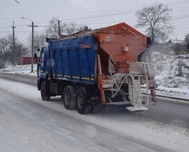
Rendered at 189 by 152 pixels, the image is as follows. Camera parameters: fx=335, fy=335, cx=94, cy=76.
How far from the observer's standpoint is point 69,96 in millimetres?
12805

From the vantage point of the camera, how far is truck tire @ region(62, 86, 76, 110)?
12.5 m

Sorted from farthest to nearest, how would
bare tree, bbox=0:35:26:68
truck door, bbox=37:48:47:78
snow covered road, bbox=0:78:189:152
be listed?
1. bare tree, bbox=0:35:26:68
2. truck door, bbox=37:48:47:78
3. snow covered road, bbox=0:78:189:152

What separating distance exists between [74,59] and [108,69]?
1556 mm

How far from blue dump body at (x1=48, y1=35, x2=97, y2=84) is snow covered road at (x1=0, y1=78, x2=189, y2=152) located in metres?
1.35

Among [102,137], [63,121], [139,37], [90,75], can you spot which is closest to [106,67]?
[90,75]

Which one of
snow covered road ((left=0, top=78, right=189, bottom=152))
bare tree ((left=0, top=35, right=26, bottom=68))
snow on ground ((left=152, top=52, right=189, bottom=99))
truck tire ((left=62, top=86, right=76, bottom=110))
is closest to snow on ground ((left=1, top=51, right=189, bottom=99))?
snow on ground ((left=152, top=52, right=189, bottom=99))

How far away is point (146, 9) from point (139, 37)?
6935 cm

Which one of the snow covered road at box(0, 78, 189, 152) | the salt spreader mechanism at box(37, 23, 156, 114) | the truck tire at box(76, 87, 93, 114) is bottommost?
the snow covered road at box(0, 78, 189, 152)

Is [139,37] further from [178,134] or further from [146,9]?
[146,9]

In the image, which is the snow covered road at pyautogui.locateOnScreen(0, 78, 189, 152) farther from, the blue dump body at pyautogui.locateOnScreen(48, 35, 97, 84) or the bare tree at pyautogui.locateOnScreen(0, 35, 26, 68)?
the bare tree at pyautogui.locateOnScreen(0, 35, 26, 68)

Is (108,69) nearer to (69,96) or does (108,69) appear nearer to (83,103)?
(83,103)

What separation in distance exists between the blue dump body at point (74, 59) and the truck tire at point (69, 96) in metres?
0.38

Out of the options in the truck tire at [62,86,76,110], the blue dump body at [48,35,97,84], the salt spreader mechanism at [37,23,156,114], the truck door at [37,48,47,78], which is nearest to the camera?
the salt spreader mechanism at [37,23,156,114]

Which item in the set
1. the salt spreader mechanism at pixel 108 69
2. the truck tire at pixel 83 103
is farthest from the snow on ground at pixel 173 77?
the truck tire at pixel 83 103
